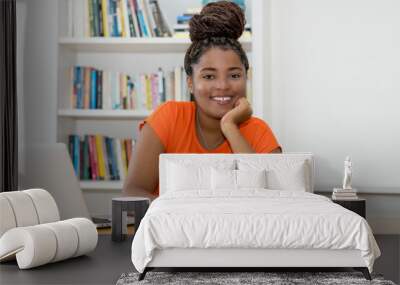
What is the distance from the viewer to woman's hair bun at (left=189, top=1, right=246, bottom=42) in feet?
13.8

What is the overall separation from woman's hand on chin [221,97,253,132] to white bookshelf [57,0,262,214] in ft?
2.14

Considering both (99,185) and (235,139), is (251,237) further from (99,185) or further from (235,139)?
(99,185)

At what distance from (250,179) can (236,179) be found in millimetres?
76

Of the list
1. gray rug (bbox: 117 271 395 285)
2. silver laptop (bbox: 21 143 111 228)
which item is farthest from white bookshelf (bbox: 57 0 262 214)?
gray rug (bbox: 117 271 395 285)

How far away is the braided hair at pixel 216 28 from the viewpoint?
4.20 m

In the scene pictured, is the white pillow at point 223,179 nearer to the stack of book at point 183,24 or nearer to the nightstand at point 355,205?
the nightstand at point 355,205

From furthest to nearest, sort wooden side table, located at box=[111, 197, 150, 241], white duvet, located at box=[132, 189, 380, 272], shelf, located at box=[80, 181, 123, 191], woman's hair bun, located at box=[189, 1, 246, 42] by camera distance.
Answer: shelf, located at box=[80, 181, 123, 191] < woman's hair bun, located at box=[189, 1, 246, 42] < wooden side table, located at box=[111, 197, 150, 241] < white duvet, located at box=[132, 189, 380, 272]

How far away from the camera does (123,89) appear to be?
5016mm

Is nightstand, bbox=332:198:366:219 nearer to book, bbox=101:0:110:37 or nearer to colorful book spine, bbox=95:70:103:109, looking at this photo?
colorful book spine, bbox=95:70:103:109

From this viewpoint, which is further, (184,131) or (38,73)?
(38,73)

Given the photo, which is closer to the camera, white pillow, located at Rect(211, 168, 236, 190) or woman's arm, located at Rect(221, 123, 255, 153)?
white pillow, located at Rect(211, 168, 236, 190)

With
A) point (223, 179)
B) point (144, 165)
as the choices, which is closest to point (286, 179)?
point (223, 179)

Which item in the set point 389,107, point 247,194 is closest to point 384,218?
point 389,107

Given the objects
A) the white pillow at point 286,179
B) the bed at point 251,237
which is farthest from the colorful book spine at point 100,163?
the bed at point 251,237
